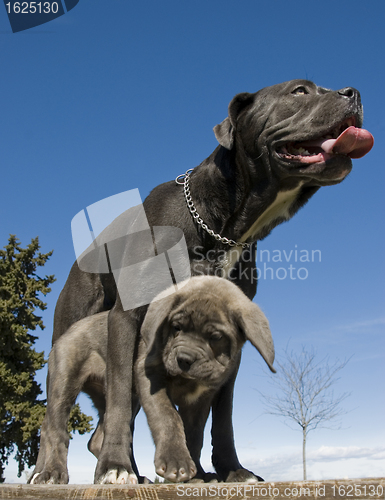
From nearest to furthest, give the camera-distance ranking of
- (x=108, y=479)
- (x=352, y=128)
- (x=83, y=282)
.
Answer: (x=108, y=479) → (x=352, y=128) → (x=83, y=282)

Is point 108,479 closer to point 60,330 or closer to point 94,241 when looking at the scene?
point 60,330

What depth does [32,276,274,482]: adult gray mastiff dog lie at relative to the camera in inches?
127

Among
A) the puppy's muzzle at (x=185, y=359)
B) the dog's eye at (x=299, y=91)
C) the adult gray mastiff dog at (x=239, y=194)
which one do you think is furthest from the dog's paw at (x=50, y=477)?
the dog's eye at (x=299, y=91)

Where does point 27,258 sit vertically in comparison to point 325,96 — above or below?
above

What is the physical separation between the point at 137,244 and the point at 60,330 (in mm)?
1631

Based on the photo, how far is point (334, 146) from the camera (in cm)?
379

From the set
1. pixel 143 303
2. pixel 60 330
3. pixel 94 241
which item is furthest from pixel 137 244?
pixel 60 330

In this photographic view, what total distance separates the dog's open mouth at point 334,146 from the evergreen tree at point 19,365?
18.5 meters

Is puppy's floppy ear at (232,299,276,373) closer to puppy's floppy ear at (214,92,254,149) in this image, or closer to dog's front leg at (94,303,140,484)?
dog's front leg at (94,303,140,484)

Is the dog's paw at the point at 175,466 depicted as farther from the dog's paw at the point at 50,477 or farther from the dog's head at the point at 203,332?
the dog's paw at the point at 50,477

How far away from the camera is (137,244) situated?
4.20 m

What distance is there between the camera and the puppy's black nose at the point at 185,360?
10.5 feet

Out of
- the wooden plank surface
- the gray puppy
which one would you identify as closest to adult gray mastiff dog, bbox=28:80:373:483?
the gray puppy

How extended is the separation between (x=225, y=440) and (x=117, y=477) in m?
0.92
